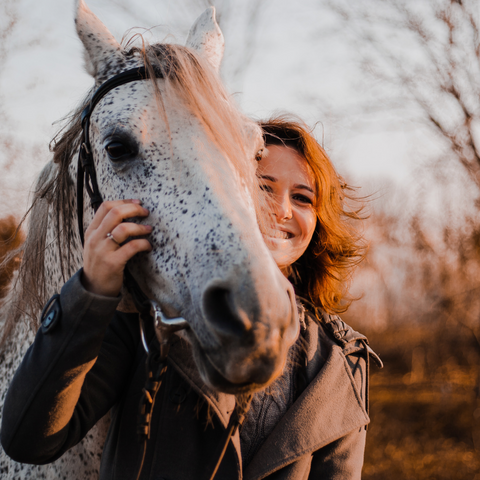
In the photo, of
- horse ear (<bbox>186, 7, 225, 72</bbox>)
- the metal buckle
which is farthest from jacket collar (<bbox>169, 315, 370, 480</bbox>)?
horse ear (<bbox>186, 7, 225, 72</bbox>)

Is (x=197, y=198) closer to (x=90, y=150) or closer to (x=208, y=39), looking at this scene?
(x=90, y=150)

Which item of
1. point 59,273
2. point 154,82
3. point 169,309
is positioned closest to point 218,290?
point 169,309

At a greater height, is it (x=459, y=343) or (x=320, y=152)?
(x=320, y=152)

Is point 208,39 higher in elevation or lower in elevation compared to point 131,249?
higher

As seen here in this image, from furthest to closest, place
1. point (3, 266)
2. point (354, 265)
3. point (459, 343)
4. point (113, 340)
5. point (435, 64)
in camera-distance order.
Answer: point (459, 343) < point (435, 64) < point (354, 265) < point (3, 266) < point (113, 340)

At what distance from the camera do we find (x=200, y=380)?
1349mm

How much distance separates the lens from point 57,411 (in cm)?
106

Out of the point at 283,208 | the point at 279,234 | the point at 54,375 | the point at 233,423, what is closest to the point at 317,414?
the point at 233,423

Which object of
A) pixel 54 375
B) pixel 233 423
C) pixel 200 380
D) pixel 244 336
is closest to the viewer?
pixel 244 336

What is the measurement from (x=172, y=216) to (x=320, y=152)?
130cm

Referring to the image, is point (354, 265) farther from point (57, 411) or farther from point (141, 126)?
point (57, 411)

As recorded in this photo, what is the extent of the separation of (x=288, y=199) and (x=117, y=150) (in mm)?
936

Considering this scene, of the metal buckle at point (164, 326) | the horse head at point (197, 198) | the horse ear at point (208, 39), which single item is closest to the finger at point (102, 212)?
the horse head at point (197, 198)

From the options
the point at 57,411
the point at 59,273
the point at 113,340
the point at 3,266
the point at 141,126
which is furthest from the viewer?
the point at 3,266
